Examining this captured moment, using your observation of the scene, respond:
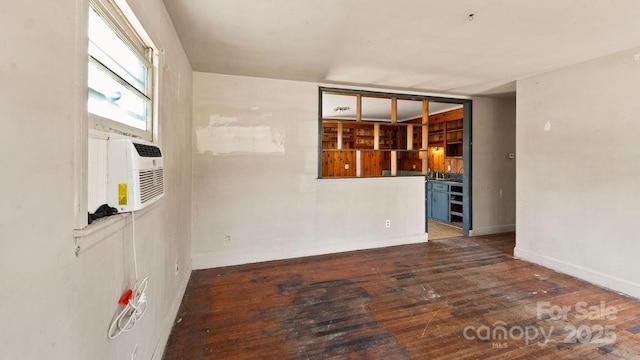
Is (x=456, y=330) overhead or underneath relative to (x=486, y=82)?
underneath

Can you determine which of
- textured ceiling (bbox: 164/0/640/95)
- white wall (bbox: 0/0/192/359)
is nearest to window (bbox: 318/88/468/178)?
textured ceiling (bbox: 164/0/640/95)

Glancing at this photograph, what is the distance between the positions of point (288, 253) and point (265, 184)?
101 cm

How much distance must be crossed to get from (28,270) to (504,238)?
5694 millimetres

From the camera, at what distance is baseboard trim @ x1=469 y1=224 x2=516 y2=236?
16.4ft

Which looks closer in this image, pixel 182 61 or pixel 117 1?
pixel 117 1

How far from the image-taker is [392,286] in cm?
303

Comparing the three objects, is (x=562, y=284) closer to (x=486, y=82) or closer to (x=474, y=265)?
(x=474, y=265)

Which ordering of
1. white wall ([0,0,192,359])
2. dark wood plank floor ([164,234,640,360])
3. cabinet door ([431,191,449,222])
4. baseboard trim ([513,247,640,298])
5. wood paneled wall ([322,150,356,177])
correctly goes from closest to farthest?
white wall ([0,0,192,359]) < dark wood plank floor ([164,234,640,360]) < baseboard trim ([513,247,640,298]) < cabinet door ([431,191,449,222]) < wood paneled wall ([322,150,356,177])

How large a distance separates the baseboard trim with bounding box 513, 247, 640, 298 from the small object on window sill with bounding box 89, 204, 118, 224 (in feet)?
14.3

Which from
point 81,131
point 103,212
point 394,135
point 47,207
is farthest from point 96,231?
point 394,135

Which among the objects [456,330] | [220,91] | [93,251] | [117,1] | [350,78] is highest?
[350,78]

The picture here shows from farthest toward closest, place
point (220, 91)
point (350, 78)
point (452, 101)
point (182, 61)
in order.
A: point (452, 101)
point (350, 78)
point (220, 91)
point (182, 61)

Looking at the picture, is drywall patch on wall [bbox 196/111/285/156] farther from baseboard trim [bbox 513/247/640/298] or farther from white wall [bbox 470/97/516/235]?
baseboard trim [bbox 513/247/640/298]

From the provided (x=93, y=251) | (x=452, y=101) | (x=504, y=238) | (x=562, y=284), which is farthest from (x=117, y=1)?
(x=504, y=238)
